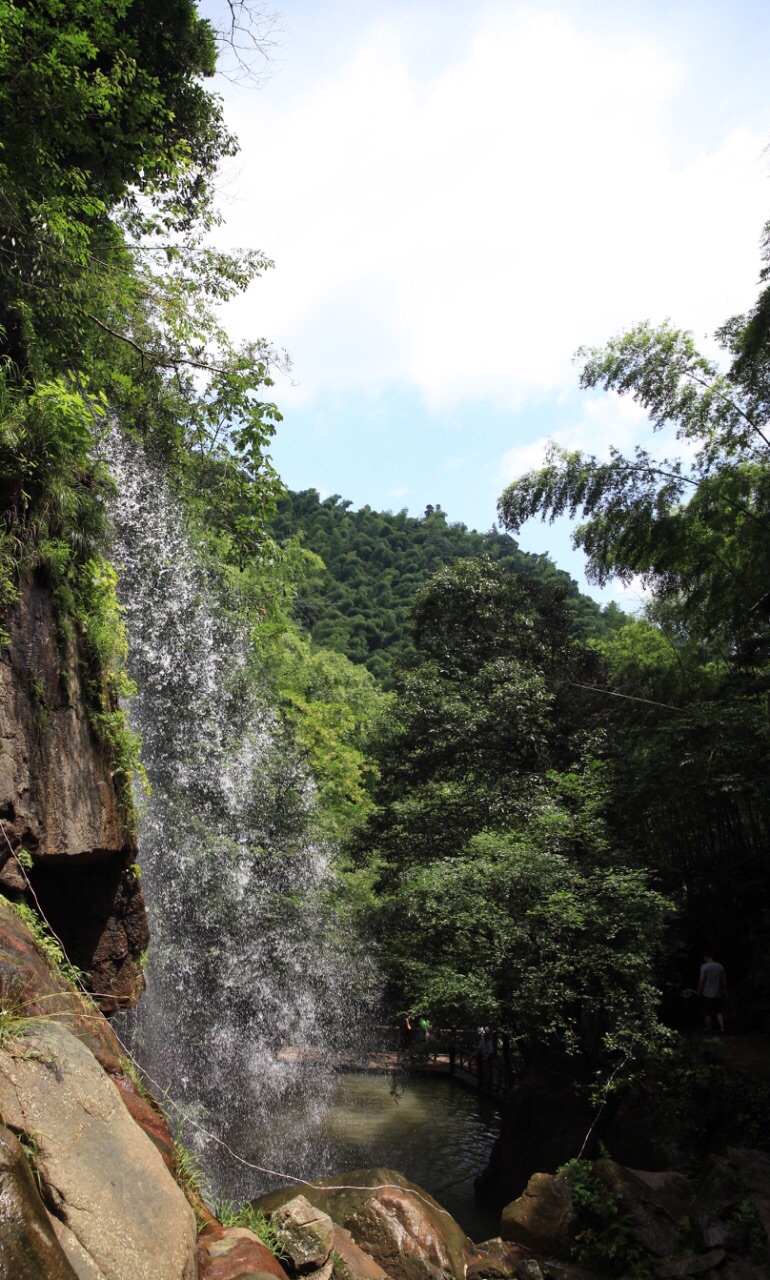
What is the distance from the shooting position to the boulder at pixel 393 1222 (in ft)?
25.0

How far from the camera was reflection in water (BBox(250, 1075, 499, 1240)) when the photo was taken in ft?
41.2

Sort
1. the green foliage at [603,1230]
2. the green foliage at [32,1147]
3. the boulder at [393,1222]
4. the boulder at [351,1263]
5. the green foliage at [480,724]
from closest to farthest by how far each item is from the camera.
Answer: the green foliage at [32,1147] < the boulder at [351,1263] < the boulder at [393,1222] < the green foliage at [603,1230] < the green foliage at [480,724]

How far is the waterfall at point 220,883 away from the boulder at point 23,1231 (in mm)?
8280

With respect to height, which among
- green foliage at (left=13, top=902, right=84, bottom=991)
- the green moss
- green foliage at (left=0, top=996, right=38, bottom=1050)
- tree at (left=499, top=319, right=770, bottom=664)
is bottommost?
green foliage at (left=0, top=996, right=38, bottom=1050)

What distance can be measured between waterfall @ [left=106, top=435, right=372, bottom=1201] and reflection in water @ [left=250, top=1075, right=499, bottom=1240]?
2.23ft

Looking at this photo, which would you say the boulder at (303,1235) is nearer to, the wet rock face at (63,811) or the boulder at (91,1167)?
the wet rock face at (63,811)

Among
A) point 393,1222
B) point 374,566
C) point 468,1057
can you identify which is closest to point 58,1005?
point 393,1222

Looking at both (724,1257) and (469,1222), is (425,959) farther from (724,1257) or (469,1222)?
(724,1257)

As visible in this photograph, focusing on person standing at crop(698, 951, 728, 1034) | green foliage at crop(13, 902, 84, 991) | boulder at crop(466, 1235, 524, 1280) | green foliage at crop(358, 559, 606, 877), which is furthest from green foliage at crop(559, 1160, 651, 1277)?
green foliage at crop(13, 902, 84, 991)

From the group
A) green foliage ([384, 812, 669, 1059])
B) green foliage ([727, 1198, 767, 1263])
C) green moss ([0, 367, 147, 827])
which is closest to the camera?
green moss ([0, 367, 147, 827])

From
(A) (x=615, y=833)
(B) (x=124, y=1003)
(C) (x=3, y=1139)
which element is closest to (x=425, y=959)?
(A) (x=615, y=833)

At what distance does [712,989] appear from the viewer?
38.5ft

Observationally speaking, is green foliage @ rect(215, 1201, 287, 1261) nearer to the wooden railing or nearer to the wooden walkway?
the wooden railing

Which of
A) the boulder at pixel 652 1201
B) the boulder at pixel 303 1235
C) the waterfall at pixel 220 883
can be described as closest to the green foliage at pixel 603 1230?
the boulder at pixel 652 1201
